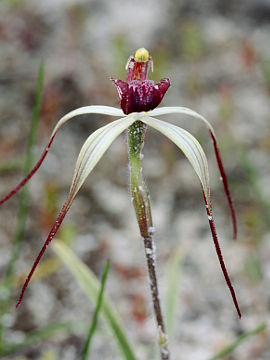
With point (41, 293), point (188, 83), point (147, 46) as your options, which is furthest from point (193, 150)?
point (147, 46)

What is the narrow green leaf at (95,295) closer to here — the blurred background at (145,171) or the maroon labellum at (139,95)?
the blurred background at (145,171)

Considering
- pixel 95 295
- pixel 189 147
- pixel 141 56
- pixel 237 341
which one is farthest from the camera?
pixel 95 295

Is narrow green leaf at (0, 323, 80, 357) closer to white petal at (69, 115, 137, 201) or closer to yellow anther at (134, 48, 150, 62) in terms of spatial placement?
white petal at (69, 115, 137, 201)

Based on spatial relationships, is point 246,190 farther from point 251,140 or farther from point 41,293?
point 41,293

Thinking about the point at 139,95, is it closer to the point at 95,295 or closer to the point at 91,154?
the point at 91,154

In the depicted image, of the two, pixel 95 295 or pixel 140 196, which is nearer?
pixel 140 196

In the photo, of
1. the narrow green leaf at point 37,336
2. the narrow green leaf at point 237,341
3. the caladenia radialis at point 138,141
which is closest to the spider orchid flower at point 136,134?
the caladenia radialis at point 138,141

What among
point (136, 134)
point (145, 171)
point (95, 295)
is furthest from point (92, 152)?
point (145, 171)
